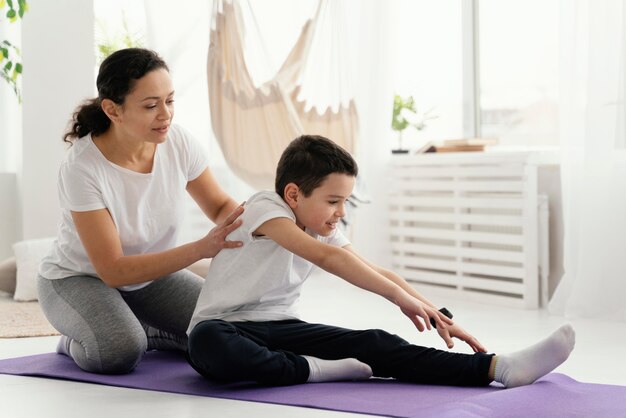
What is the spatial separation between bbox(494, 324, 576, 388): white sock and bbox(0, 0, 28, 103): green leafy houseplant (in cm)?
270

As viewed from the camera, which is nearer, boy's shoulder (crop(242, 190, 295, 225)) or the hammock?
boy's shoulder (crop(242, 190, 295, 225))

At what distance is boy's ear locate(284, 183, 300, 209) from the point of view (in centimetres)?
200

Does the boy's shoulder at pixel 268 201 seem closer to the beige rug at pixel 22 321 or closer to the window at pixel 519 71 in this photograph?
the beige rug at pixel 22 321

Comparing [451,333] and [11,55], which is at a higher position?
[11,55]

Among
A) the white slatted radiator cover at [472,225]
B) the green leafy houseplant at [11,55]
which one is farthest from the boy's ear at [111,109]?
the green leafy houseplant at [11,55]


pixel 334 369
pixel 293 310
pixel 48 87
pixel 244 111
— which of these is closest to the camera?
pixel 334 369

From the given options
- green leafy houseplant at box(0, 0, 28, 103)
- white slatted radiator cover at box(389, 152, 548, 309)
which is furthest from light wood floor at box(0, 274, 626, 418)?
green leafy houseplant at box(0, 0, 28, 103)

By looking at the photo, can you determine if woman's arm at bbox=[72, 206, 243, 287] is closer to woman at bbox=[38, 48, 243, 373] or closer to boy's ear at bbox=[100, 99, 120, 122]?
woman at bbox=[38, 48, 243, 373]

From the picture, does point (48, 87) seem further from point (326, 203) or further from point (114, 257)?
point (326, 203)

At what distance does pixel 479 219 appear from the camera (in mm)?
3646

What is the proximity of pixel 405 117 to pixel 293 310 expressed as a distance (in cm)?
236

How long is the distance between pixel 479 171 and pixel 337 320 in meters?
0.90

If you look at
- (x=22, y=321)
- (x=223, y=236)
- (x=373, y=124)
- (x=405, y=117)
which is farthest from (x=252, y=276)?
(x=405, y=117)

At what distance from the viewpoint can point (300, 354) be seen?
2.00 metres
